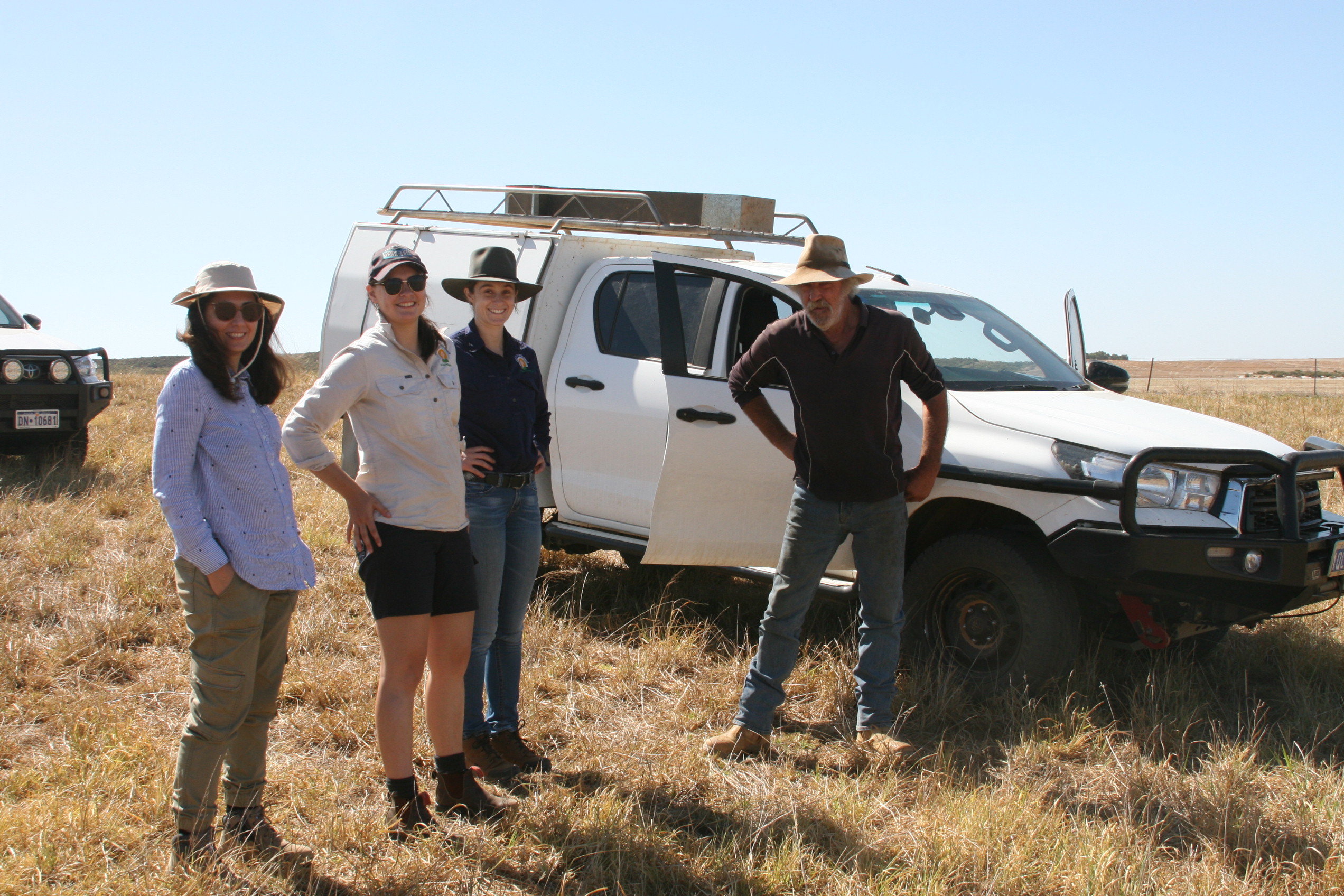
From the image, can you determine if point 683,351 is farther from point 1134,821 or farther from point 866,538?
point 1134,821

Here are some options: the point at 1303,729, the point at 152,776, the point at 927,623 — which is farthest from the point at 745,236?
the point at 152,776

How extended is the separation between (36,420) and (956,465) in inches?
318

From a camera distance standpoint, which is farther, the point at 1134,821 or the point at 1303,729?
the point at 1303,729

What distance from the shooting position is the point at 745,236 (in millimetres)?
6453

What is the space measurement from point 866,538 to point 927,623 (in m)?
0.84

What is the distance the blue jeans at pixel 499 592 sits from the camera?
372 cm

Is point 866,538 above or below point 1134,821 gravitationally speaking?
above

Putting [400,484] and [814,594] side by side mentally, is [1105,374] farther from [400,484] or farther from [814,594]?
[400,484]

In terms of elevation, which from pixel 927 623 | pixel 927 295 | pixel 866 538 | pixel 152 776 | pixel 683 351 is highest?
pixel 927 295

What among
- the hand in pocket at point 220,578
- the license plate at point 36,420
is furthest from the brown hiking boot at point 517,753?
the license plate at point 36,420

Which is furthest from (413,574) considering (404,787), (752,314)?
(752,314)

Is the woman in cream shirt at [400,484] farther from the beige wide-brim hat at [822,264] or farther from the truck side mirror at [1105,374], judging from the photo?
the truck side mirror at [1105,374]

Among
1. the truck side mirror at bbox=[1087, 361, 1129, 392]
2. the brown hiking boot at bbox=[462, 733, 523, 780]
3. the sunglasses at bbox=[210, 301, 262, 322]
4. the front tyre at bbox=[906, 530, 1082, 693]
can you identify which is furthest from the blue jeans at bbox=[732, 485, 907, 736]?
the sunglasses at bbox=[210, 301, 262, 322]

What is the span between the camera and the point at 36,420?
364 inches
